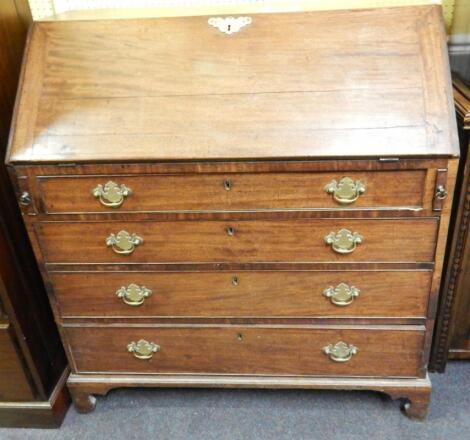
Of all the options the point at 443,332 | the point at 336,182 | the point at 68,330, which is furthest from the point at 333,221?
the point at 68,330

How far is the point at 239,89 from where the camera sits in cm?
125

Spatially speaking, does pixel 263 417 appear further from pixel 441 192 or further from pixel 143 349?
pixel 441 192

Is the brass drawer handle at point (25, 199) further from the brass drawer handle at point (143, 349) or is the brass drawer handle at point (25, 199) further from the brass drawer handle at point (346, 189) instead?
the brass drawer handle at point (346, 189)

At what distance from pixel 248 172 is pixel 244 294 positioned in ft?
1.29

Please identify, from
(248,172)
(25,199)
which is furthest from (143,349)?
(248,172)

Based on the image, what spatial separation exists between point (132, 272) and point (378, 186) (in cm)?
71

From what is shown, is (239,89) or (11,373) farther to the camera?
(11,373)

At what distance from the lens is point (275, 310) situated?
1.43 metres

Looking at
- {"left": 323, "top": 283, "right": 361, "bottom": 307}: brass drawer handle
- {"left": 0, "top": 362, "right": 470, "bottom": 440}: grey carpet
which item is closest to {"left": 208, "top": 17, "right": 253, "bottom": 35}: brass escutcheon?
{"left": 323, "top": 283, "right": 361, "bottom": 307}: brass drawer handle

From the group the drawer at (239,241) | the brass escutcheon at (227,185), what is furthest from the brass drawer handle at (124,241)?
the brass escutcheon at (227,185)

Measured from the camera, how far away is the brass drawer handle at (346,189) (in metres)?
1.20

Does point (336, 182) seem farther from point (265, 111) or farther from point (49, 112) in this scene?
point (49, 112)

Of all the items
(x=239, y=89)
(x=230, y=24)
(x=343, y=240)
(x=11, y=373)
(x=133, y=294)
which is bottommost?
(x=11, y=373)

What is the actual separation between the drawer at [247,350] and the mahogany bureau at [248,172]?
0.01 m
